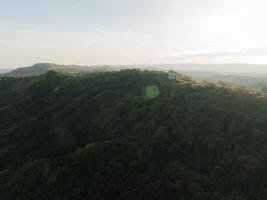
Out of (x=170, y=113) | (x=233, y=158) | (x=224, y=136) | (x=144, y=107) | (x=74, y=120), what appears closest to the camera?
(x=233, y=158)

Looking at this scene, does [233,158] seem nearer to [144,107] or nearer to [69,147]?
[144,107]

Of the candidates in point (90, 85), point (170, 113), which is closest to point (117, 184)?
point (170, 113)

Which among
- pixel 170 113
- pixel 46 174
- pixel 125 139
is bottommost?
pixel 46 174

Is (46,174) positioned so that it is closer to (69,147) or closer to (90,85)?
(69,147)

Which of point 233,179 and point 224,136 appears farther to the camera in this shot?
point 224,136

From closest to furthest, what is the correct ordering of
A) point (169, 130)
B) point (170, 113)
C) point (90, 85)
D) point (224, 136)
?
1. point (224, 136)
2. point (169, 130)
3. point (170, 113)
4. point (90, 85)

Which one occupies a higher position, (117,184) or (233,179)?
(233,179)

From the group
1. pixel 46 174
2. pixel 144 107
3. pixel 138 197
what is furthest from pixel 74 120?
pixel 138 197
